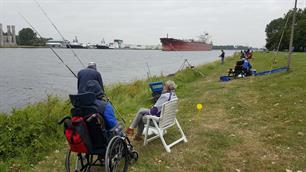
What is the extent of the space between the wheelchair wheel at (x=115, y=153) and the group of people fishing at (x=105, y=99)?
5.7 inches

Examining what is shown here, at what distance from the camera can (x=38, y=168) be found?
486 centimetres

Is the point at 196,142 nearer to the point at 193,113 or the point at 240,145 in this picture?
the point at 240,145

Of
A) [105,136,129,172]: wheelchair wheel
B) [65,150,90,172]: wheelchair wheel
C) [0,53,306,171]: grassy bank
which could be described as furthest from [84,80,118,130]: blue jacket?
[0,53,306,171]: grassy bank

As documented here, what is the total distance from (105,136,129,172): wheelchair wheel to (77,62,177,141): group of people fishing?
0.15m

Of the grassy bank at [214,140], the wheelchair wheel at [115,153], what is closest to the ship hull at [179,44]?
the grassy bank at [214,140]

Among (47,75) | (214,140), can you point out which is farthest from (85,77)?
(47,75)

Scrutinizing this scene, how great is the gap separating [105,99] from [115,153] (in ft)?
4.57

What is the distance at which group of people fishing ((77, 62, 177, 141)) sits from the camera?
394 cm

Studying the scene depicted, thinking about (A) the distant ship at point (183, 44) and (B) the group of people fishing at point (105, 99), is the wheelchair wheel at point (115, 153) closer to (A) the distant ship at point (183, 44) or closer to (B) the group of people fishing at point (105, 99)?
(B) the group of people fishing at point (105, 99)

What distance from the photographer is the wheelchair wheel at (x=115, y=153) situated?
12.3ft

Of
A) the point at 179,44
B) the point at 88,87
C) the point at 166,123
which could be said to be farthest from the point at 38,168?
the point at 179,44

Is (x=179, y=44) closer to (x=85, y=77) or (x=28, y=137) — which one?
(x=28, y=137)

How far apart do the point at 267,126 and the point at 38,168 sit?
4640mm

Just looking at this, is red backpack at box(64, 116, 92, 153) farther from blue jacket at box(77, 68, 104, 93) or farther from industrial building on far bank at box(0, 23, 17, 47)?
industrial building on far bank at box(0, 23, 17, 47)
